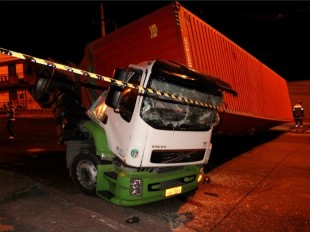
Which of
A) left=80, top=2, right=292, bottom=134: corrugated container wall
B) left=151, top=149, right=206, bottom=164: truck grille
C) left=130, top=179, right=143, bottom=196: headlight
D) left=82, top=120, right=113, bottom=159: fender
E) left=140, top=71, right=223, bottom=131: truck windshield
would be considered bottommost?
left=130, top=179, right=143, bottom=196: headlight

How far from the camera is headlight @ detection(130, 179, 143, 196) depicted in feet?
14.9

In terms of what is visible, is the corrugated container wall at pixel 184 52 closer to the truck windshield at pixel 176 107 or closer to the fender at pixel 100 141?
the truck windshield at pixel 176 107

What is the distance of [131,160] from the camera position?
460 cm

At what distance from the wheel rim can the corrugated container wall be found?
2994 mm

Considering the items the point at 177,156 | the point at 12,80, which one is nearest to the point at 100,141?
the point at 177,156

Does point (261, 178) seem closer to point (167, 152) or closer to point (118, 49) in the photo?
point (167, 152)

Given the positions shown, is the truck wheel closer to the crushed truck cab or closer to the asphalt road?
the crushed truck cab

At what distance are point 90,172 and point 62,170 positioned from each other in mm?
2168

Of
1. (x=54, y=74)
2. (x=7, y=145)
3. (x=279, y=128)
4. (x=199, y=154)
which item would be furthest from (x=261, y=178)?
(x=279, y=128)

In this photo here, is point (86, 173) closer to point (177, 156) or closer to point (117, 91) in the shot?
point (177, 156)

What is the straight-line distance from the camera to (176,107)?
4949 mm

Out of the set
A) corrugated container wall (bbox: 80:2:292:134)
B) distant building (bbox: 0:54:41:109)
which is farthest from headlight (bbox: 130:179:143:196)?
distant building (bbox: 0:54:41:109)

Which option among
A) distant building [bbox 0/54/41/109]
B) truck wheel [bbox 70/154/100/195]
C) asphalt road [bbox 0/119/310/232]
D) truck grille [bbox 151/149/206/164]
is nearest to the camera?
asphalt road [bbox 0/119/310/232]

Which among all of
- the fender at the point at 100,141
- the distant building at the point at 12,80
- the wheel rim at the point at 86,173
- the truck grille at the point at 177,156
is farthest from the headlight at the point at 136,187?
the distant building at the point at 12,80
